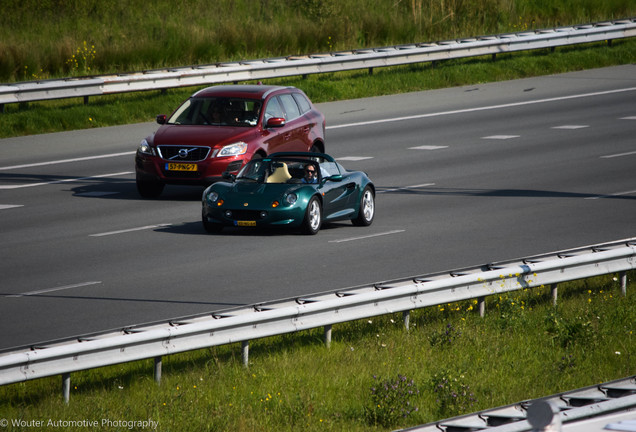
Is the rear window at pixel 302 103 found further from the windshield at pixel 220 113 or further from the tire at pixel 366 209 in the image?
the tire at pixel 366 209

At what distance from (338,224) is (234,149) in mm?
2454

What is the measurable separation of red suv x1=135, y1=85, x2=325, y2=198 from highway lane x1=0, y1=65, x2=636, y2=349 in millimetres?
609

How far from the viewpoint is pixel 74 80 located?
90.8 feet

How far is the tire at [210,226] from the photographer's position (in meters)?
17.1

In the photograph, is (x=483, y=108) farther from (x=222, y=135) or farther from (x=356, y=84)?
(x=222, y=135)

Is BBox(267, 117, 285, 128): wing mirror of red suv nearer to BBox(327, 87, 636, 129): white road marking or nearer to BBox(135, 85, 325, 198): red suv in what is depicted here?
BBox(135, 85, 325, 198): red suv

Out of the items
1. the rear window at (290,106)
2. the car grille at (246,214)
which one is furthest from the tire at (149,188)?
the car grille at (246,214)

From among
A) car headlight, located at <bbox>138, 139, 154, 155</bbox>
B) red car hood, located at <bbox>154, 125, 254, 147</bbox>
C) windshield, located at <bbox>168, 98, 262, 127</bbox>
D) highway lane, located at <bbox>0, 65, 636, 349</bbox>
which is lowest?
highway lane, located at <bbox>0, 65, 636, 349</bbox>

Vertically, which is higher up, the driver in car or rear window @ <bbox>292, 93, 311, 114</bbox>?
rear window @ <bbox>292, 93, 311, 114</bbox>

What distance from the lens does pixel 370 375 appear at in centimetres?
984

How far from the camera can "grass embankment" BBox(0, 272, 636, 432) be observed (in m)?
8.73

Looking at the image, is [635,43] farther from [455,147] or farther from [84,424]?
[84,424]

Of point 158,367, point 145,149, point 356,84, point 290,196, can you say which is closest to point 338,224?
point 290,196

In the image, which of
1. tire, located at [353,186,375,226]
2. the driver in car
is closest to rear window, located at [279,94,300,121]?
tire, located at [353,186,375,226]
